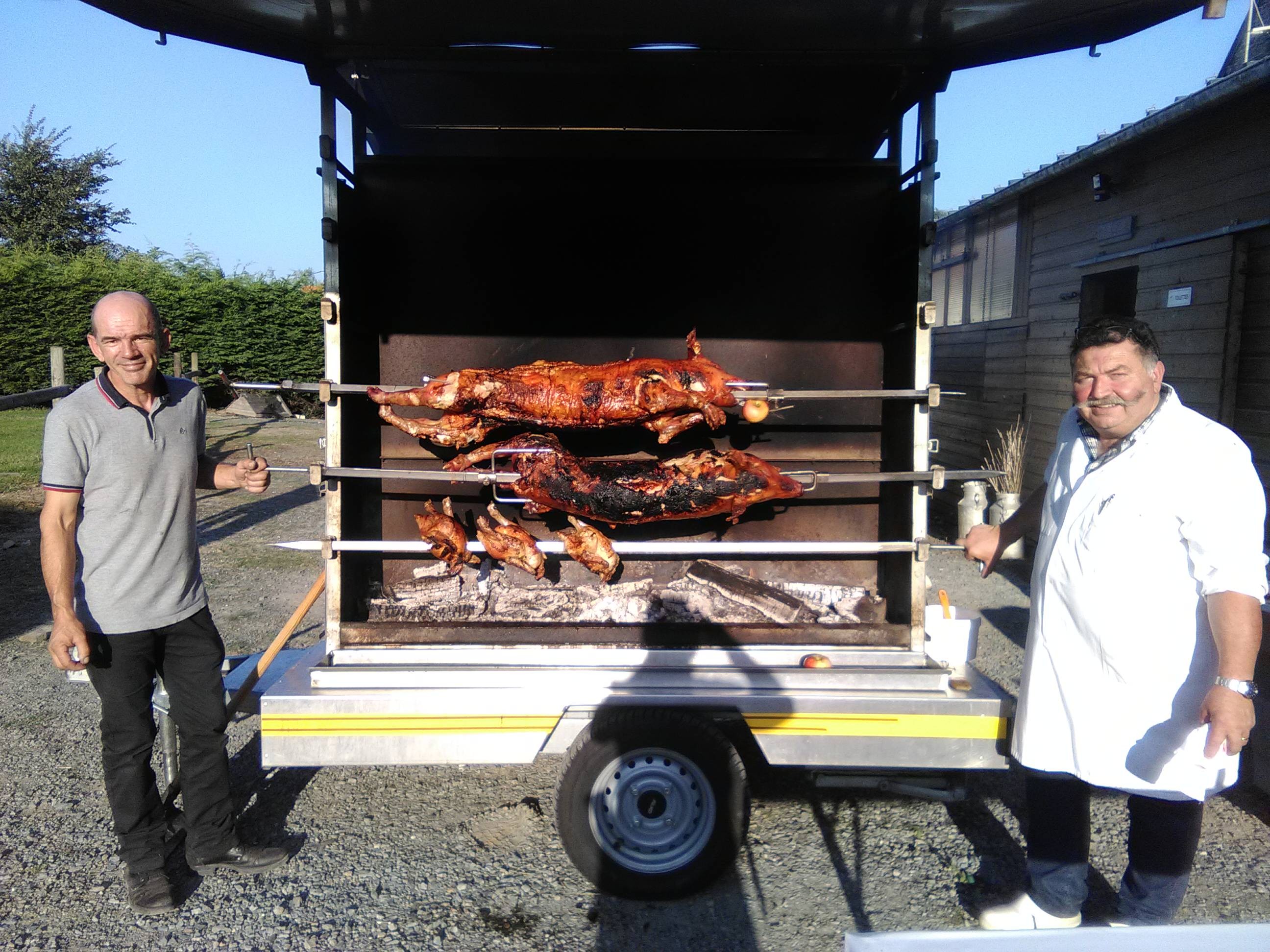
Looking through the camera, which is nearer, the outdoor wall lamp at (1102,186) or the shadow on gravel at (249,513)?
the outdoor wall lamp at (1102,186)

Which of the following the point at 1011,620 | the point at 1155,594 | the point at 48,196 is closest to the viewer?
the point at 1155,594

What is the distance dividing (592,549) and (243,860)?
171 cm

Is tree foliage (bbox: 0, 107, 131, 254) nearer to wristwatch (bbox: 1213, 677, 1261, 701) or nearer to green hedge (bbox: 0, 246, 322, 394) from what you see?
green hedge (bbox: 0, 246, 322, 394)

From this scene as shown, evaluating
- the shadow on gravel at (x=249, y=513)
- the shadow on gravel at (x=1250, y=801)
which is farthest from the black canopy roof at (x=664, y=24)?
the shadow on gravel at (x=249, y=513)

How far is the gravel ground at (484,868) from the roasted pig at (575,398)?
1620 mm

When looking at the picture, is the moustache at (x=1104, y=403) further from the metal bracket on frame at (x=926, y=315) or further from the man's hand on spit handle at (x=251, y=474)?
the man's hand on spit handle at (x=251, y=474)

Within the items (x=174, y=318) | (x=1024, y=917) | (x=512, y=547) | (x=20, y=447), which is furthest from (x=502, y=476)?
(x=174, y=318)

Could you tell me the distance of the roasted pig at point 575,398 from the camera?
322 centimetres

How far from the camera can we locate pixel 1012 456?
7.90 meters

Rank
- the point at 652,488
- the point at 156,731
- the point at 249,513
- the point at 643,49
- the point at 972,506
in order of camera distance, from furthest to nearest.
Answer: the point at 249,513 < the point at 972,506 < the point at 652,488 < the point at 643,49 < the point at 156,731

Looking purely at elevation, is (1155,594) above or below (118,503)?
below

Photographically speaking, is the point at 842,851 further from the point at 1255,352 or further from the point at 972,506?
the point at 972,506

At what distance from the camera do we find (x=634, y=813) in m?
2.78

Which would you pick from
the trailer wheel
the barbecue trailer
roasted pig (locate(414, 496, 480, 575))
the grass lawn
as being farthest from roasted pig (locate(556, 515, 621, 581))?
the grass lawn
